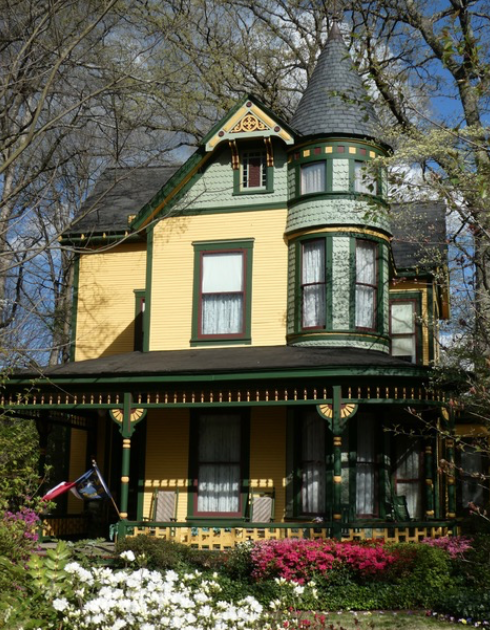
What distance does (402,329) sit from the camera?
71.8ft

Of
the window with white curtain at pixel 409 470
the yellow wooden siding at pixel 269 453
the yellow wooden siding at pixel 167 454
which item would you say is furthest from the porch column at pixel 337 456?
the yellow wooden siding at pixel 167 454

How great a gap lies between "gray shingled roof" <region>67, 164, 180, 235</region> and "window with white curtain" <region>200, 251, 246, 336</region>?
387cm

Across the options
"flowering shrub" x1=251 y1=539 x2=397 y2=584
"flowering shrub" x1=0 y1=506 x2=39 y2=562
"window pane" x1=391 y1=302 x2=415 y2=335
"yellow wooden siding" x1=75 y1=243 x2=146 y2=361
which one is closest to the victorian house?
"window pane" x1=391 y1=302 x2=415 y2=335

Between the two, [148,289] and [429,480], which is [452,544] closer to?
[429,480]

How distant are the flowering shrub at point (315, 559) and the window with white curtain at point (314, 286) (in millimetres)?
5434

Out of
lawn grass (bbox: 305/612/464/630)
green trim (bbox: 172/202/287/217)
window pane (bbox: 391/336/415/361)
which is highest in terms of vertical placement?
green trim (bbox: 172/202/287/217)

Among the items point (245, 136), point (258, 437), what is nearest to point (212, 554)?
point (258, 437)

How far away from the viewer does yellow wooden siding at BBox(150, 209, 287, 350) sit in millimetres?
19016

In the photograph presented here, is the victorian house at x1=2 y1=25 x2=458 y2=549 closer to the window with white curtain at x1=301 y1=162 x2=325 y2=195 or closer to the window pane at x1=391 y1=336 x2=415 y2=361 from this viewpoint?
the window with white curtain at x1=301 y1=162 x2=325 y2=195

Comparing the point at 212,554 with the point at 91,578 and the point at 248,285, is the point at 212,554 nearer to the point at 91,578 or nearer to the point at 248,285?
the point at 248,285

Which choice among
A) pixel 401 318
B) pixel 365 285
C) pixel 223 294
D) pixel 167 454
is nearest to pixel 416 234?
pixel 401 318

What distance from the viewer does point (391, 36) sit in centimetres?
2770

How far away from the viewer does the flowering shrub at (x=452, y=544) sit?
14544mm

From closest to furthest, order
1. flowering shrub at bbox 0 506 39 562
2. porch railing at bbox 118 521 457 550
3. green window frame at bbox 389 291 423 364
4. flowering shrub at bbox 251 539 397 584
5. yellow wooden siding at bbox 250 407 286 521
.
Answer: flowering shrub at bbox 0 506 39 562 → flowering shrub at bbox 251 539 397 584 → porch railing at bbox 118 521 457 550 → yellow wooden siding at bbox 250 407 286 521 → green window frame at bbox 389 291 423 364
